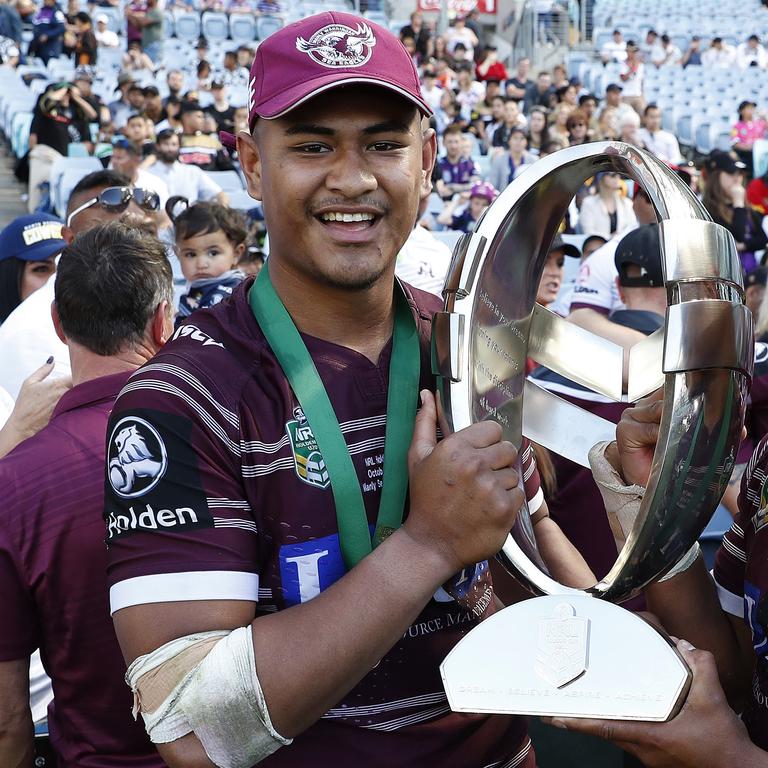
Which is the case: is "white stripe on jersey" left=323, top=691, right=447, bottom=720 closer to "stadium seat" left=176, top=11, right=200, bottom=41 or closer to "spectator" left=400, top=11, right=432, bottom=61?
"spectator" left=400, top=11, right=432, bottom=61

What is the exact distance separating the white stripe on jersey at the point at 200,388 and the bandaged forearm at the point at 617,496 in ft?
1.87

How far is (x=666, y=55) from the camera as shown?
1836 centimetres

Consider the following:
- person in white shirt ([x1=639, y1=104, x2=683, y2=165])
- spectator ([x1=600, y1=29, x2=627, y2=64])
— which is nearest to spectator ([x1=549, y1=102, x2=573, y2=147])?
person in white shirt ([x1=639, y1=104, x2=683, y2=165])

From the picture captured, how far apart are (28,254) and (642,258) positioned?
2270 millimetres

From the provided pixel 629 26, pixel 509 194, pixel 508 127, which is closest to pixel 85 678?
pixel 509 194

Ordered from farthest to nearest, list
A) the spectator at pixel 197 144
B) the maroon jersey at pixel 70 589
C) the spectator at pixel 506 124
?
the spectator at pixel 506 124 < the spectator at pixel 197 144 < the maroon jersey at pixel 70 589

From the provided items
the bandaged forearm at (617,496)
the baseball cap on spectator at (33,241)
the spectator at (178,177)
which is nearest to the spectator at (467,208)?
the spectator at (178,177)

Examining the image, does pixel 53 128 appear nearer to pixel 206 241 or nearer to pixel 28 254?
pixel 206 241

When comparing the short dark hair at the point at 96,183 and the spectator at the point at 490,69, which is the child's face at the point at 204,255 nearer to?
the short dark hair at the point at 96,183

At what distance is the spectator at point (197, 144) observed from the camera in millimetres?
9555

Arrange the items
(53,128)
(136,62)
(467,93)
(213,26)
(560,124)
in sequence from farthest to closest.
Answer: (213,26), (467,93), (136,62), (560,124), (53,128)

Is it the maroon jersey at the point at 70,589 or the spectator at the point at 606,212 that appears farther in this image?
the spectator at the point at 606,212

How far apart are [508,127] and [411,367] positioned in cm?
1128

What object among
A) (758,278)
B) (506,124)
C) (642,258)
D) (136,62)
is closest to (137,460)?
(642,258)
